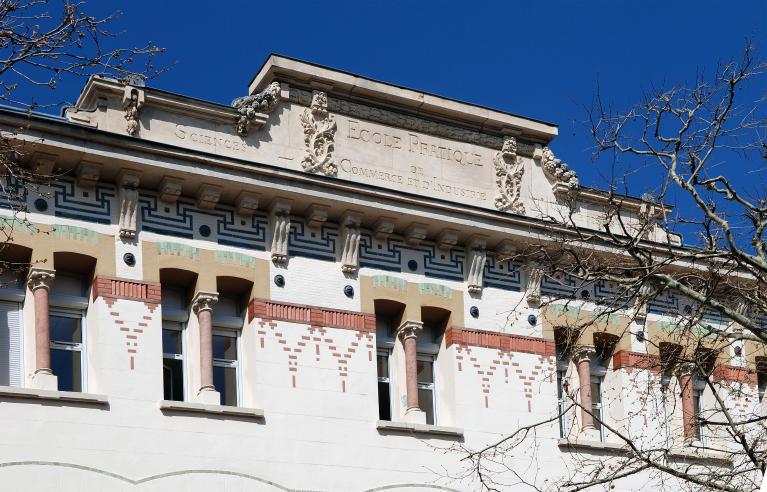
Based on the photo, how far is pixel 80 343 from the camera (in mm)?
26500

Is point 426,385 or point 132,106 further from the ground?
point 132,106

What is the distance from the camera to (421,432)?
2852 cm

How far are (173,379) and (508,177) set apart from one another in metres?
7.57

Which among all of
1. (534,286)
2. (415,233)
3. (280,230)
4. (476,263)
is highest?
(415,233)

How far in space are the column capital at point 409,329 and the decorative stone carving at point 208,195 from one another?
3.96 meters

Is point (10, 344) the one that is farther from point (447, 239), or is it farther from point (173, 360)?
point (447, 239)

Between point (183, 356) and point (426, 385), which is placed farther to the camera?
point (426, 385)

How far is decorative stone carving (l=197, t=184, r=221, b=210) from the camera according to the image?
90.4 ft

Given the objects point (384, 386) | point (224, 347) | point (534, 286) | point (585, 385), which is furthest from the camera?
point (585, 385)

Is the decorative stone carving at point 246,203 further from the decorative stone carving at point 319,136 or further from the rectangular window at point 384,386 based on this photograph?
the rectangular window at point 384,386

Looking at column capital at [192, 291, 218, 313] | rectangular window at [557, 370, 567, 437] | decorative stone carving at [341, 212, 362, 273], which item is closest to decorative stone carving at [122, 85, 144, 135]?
column capital at [192, 291, 218, 313]

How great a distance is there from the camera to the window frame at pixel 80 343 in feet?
86.1

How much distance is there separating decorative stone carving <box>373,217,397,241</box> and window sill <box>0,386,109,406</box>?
596 cm

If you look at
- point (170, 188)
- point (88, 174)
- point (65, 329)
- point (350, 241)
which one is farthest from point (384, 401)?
point (88, 174)
